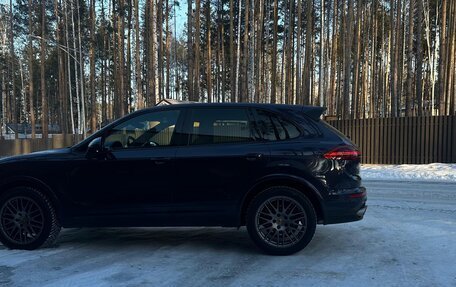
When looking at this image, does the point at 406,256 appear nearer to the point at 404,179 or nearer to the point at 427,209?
the point at 427,209

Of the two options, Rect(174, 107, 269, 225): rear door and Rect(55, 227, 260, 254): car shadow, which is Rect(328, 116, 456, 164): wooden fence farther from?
Rect(174, 107, 269, 225): rear door

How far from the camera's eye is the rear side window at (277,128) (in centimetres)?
534

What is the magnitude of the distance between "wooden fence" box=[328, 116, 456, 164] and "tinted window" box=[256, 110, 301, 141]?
16442mm

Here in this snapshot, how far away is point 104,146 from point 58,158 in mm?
589

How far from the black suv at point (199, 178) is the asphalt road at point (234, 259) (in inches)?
14.9

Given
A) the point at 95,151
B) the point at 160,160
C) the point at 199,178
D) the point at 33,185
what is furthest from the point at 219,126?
the point at 33,185

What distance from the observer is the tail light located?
5.20 meters

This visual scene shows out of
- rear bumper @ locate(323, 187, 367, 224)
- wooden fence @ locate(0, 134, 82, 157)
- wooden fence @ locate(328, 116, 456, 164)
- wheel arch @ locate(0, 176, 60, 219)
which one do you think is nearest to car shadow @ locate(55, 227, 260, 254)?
wheel arch @ locate(0, 176, 60, 219)

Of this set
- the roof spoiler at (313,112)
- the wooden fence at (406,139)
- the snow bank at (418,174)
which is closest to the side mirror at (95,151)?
the roof spoiler at (313,112)

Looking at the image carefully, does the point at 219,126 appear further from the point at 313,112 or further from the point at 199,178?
the point at 313,112

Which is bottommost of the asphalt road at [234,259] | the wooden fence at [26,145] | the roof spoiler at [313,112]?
the asphalt road at [234,259]

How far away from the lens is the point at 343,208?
519cm

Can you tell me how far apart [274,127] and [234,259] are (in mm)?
1662

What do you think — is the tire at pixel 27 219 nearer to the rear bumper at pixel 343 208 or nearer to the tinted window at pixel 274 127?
the tinted window at pixel 274 127
